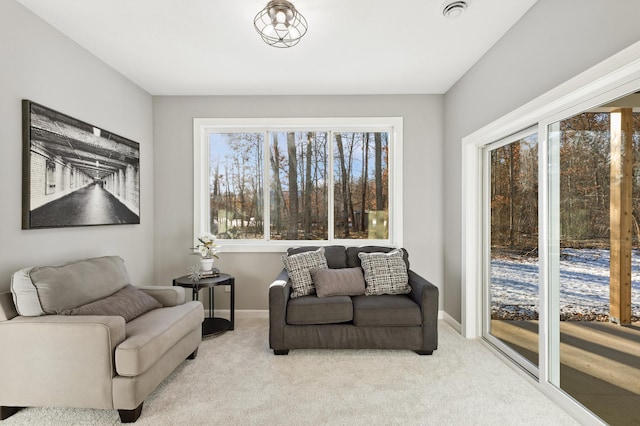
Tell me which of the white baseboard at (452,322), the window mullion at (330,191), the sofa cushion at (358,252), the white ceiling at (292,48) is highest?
the white ceiling at (292,48)

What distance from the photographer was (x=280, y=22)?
7.75 ft

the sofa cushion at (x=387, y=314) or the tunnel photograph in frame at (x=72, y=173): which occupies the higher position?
the tunnel photograph in frame at (x=72, y=173)

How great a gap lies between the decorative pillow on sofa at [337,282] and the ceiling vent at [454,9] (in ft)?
7.63

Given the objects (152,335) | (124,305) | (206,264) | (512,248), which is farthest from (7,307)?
(512,248)

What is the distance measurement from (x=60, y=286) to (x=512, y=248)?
11.4 feet

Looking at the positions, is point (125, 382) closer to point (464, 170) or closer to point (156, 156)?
point (156, 156)

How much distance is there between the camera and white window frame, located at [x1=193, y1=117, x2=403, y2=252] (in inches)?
160

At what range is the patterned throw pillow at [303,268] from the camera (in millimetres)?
3293

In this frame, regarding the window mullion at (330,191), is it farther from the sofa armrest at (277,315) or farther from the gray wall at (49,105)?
the gray wall at (49,105)

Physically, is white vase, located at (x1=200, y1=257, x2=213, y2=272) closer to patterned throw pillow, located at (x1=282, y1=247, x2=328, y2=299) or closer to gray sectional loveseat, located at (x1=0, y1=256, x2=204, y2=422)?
patterned throw pillow, located at (x1=282, y1=247, x2=328, y2=299)

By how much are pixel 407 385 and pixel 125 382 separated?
6.31ft

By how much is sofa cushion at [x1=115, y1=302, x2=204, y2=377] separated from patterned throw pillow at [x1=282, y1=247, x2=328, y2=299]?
90 cm

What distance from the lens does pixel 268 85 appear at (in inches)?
148

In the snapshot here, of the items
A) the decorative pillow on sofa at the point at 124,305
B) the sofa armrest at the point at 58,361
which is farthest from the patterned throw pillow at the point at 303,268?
the sofa armrest at the point at 58,361
